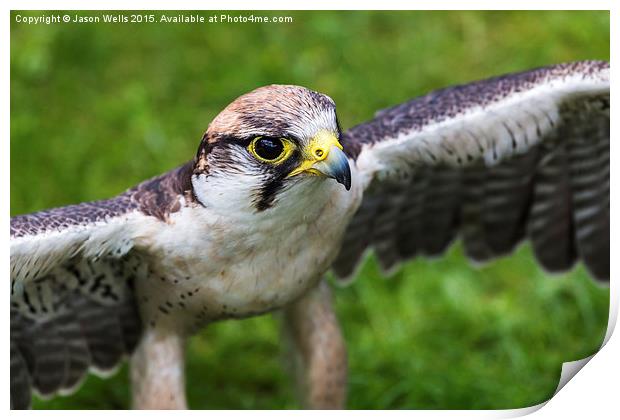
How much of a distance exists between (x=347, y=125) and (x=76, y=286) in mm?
1371

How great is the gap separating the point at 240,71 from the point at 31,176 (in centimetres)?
77

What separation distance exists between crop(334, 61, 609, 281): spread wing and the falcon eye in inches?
15.6

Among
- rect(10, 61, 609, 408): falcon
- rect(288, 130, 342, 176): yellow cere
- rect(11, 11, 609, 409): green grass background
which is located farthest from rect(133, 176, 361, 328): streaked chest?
rect(11, 11, 609, 409): green grass background

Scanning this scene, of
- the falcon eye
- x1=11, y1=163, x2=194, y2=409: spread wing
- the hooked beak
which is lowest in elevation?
x1=11, y1=163, x2=194, y2=409: spread wing

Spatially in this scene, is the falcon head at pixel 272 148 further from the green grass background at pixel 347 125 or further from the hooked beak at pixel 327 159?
the green grass background at pixel 347 125

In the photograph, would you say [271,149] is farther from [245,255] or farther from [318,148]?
[245,255]

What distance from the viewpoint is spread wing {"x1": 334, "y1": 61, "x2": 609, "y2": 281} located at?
10.4ft

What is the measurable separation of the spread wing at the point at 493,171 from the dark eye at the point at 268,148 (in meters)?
0.40

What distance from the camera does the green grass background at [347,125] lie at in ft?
12.1

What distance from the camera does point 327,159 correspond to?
2656 millimetres

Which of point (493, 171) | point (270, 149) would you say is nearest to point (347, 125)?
point (493, 171)

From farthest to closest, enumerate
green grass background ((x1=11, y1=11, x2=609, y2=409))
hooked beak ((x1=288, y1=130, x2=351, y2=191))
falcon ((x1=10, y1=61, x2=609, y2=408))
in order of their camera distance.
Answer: green grass background ((x1=11, y1=11, x2=609, y2=409)) → falcon ((x1=10, y1=61, x2=609, y2=408)) → hooked beak ((x1=288, y1=130, x2=351, y2=191))

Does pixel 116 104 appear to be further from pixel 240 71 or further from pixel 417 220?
pixel 417 220

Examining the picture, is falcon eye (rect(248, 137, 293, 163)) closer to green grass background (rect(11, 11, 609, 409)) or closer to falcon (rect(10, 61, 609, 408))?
falcon (rect(10, 61, 609, 408))
